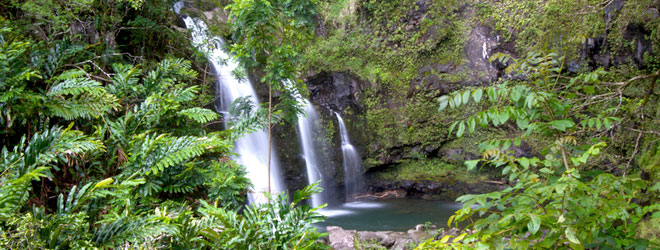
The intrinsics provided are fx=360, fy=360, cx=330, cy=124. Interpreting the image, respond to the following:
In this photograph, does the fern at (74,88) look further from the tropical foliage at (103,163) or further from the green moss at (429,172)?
the green moss at (429,172)

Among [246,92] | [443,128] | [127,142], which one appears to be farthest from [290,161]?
[127,142]

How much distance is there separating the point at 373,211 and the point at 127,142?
23.9ft

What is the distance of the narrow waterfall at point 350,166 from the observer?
10.4 meters

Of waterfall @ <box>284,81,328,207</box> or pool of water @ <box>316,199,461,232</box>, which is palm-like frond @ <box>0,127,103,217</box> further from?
waterfall @ <box>284,81,328,207</box>

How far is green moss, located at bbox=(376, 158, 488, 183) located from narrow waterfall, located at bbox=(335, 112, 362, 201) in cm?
76

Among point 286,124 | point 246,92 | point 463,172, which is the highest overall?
point 246,92

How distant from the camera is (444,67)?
1102 cm

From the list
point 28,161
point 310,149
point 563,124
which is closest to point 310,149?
point 310,149

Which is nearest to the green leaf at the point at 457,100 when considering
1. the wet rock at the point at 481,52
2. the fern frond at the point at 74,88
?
the fern frond at the point at 74,88

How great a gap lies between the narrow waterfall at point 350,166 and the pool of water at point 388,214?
530mm

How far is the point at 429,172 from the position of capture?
1053cm

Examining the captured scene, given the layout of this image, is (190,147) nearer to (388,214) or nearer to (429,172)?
(388,214)

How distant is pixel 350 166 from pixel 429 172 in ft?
7.60

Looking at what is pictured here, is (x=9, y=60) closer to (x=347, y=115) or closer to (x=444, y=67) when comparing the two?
(x=347, y=115)
